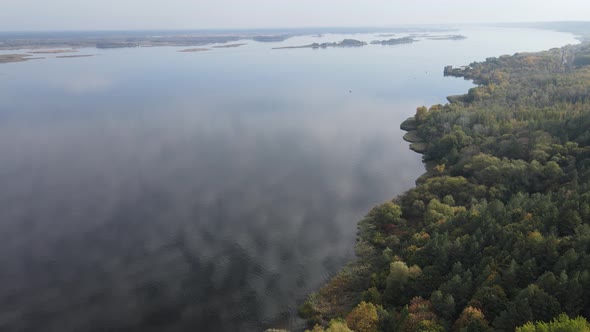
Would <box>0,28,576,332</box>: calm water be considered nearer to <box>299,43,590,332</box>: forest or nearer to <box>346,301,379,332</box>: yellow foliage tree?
<box>299,43,590,332</box>: forest

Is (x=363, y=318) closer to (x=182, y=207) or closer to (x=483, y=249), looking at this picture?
(x=483, y=249)

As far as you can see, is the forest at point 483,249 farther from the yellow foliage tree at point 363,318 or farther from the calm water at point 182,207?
the calm water at point 182,207

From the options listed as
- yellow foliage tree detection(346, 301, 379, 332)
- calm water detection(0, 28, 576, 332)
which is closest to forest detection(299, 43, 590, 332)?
yellow foliage tree detection(346, 301, 379, 332)

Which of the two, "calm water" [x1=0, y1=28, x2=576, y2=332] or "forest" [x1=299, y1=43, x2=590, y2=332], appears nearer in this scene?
"forest" [x1=299, y1=43, x2=590, y2=332]

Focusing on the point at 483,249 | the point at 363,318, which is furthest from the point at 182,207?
the point at 483,249

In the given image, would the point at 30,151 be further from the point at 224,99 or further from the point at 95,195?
the point at 224,99
